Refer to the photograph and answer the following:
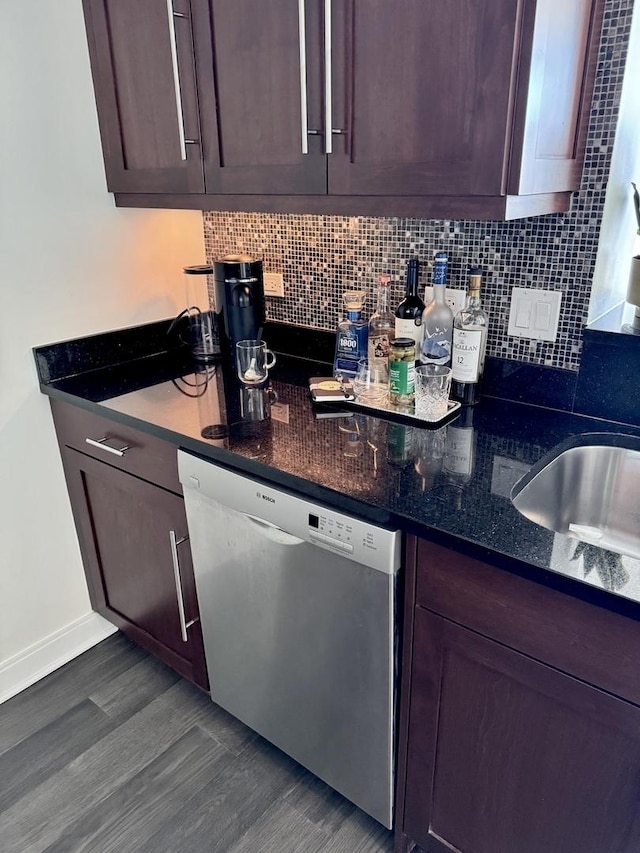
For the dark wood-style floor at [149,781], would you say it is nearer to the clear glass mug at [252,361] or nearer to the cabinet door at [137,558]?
the cabinet door at [137,558]

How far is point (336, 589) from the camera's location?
3.96 feet

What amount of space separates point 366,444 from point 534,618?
51 cm

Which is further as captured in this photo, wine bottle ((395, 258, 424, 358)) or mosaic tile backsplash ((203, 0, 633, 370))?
wine bottle ((395, 258, 424, 358))

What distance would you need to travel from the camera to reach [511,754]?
107cm

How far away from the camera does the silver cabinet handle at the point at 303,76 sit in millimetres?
1205

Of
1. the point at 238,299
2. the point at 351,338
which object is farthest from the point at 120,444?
the point at 351,338

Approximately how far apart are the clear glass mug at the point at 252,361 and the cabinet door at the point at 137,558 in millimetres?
402

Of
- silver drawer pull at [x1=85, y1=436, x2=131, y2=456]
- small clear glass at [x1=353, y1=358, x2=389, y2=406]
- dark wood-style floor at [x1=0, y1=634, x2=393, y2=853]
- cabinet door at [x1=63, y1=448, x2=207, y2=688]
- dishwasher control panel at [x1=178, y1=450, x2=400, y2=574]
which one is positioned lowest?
dark wood-style floor at [x1=0, y1=634, x2=393, y2=853]

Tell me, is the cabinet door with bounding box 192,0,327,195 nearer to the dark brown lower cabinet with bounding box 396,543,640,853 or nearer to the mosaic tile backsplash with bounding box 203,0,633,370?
the mosaic tile backsplash with bounding box 203,0,633,370

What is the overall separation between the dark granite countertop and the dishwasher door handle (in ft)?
0.31

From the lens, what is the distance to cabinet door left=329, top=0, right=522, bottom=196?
104 centimetres

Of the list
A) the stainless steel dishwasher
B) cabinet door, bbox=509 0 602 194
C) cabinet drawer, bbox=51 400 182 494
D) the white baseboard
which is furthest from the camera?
the white baseboard

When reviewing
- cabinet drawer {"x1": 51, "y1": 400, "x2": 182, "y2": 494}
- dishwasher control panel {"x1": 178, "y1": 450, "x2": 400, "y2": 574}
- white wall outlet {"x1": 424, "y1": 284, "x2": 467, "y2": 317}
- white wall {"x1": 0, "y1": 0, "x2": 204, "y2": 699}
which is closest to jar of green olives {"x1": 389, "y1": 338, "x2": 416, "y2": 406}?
white wall outlet {"x1": 424, "y1": 284, "x2": 467, "y2": 317}

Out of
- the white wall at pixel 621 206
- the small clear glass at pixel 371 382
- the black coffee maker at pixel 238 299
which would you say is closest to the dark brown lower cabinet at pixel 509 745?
the small clear glass at pixel 371 382
